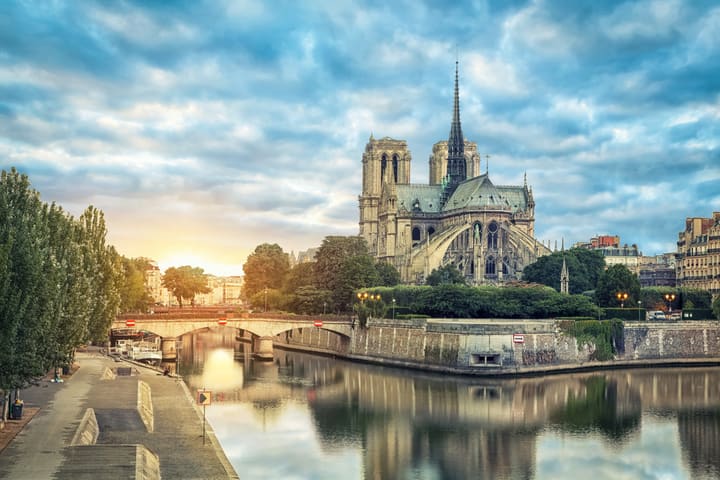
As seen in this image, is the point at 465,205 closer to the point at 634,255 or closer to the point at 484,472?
the point at 634,255

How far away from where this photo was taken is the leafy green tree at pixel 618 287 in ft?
280

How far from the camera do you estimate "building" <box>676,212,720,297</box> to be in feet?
358

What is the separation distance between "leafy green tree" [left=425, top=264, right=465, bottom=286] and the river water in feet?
122

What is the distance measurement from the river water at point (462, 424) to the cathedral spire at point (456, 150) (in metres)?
Result: 71.3

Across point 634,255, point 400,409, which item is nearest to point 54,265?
point 400,409

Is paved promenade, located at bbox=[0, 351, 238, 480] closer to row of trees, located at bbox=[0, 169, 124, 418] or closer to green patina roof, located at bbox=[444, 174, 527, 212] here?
row of trees, located at bbox=[0, 169, 124, 418]

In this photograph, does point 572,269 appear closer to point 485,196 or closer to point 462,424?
point 485,196

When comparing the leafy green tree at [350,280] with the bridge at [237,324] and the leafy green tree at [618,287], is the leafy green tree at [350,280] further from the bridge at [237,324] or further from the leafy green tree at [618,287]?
the leafy green tree at [618,287]

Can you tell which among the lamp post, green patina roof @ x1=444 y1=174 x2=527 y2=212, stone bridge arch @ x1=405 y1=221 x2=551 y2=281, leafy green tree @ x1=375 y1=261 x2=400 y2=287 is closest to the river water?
the lamp post

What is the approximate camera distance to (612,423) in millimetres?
48844

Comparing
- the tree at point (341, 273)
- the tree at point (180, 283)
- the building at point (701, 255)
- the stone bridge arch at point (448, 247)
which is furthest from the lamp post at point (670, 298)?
the tree at point (180, 283)

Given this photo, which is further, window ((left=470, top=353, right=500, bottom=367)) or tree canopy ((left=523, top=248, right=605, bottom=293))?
tree canopy ((left=523, top=248, right=605, bottom=293))

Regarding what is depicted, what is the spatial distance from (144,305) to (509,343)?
180ft

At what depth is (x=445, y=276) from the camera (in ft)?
364
